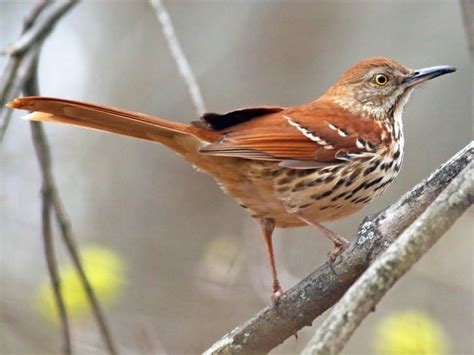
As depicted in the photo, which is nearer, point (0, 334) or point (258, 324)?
point (258, 324)

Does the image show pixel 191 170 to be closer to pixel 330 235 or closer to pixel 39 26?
pixel 39 26

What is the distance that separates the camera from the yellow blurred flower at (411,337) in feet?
13.7

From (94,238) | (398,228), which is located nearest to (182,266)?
(94,238)

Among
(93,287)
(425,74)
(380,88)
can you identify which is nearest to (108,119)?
(93,287)

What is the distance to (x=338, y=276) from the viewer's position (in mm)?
2861

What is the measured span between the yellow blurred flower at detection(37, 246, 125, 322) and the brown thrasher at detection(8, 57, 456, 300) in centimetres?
122

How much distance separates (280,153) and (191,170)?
14.2ft

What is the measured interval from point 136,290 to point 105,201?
171 centimetres

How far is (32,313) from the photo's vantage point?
5.34 metres

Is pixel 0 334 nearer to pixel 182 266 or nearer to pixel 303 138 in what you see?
pixel 303 138

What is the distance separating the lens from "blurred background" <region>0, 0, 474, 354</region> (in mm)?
5270

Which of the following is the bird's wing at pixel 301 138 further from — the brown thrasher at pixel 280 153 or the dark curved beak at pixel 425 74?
the dark curved beak at pixel 425 74

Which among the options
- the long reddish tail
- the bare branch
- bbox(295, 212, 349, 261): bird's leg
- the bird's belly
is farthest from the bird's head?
the bare branch

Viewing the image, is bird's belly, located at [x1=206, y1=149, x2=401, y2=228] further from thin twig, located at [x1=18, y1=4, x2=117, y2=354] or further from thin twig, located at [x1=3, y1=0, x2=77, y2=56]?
thin twig, located at [x1=3, y1=0, x2=77, y2=56]
